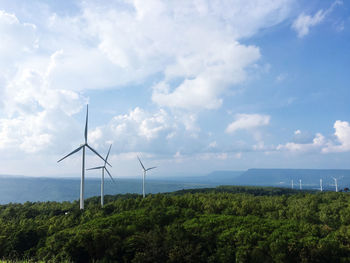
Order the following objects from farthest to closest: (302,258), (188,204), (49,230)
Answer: (188,204) < (49,230) < (302,258)

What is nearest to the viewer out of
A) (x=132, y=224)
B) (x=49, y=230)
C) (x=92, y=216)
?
(x=132, y=224)

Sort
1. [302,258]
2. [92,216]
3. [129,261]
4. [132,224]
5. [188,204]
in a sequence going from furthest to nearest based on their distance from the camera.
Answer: [188,204], [92,216], [132,224], [129,261], [302,258]

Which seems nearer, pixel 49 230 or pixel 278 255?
pixel 278 255

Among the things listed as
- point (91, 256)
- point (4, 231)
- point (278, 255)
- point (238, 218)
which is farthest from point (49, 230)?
point (278, 255)

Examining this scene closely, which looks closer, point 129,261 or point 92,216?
point 129,261

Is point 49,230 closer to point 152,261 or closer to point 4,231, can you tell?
point 4,231

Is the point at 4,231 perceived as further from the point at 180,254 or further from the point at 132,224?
the point at 180,254

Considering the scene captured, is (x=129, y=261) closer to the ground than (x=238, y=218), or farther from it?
closer to the ground


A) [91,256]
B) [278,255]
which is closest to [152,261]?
[91,256]

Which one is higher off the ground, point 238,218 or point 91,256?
point 238,218
